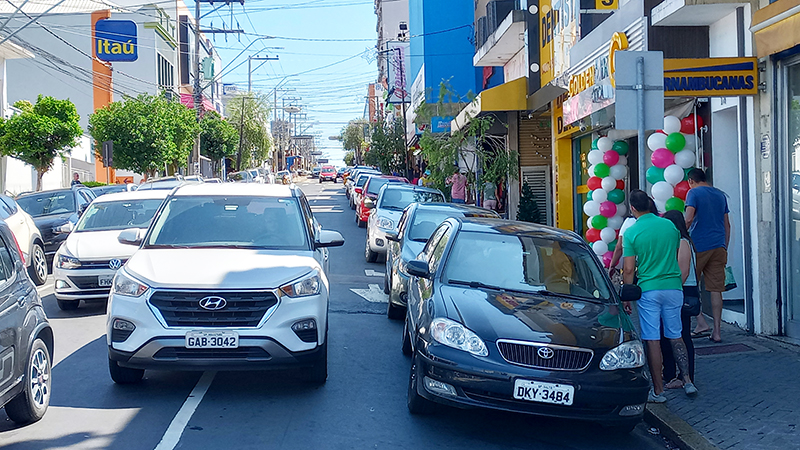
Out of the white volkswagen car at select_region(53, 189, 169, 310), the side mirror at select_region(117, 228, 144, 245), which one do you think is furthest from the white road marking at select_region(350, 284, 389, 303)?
the side mirror at select_region(117, 228, 144, 245)

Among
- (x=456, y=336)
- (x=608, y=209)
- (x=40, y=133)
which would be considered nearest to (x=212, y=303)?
(x=456, y=336)

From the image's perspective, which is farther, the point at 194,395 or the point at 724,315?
the point at 724,315

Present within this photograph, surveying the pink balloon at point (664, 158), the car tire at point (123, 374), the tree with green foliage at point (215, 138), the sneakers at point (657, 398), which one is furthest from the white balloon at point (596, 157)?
the tree with green foliage at point (215, 138)

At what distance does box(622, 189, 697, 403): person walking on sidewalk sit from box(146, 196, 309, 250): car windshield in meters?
3.00

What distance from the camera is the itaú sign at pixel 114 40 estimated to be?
4122 centimetres

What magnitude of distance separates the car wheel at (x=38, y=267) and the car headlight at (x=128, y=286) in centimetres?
815

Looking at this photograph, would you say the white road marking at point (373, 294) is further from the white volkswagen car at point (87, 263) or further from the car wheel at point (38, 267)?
the car wheel at point (38, 267)

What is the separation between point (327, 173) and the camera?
92.8 metres

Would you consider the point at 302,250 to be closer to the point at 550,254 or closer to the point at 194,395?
the point at 194,395

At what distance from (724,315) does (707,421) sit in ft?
14.3

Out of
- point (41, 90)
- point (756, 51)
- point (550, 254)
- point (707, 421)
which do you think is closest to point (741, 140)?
point (756, 51)

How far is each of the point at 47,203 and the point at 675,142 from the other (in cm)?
1295

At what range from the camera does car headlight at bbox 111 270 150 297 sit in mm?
6535

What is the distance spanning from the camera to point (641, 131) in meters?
7.22
